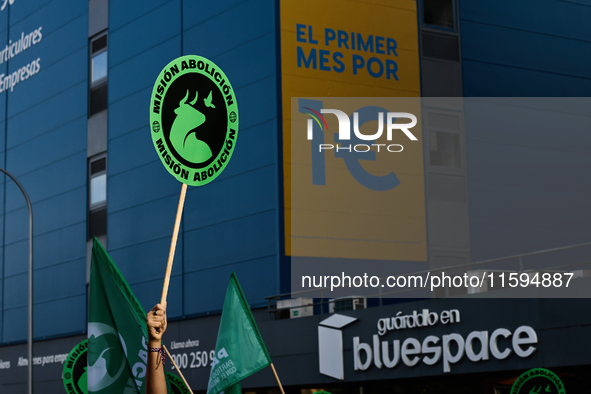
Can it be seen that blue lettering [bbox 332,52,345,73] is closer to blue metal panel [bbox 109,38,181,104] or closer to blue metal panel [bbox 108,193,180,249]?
blue metal panel [bbox 109,38,181,104]

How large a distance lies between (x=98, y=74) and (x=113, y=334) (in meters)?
24.6

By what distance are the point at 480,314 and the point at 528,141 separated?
374 inches

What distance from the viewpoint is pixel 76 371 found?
1398 centimetres

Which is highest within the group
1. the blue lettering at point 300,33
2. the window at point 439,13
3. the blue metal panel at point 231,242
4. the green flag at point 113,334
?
the window at point 439,13

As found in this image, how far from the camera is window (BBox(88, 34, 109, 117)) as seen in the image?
97.3ft

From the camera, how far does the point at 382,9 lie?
80.9 feet

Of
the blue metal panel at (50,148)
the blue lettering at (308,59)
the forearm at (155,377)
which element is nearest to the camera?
the forearm at (155,377)

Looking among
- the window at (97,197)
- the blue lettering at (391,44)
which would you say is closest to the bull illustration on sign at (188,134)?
the blue lettering at (391,44)

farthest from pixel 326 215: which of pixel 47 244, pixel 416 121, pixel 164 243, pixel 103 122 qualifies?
pixel 47 244

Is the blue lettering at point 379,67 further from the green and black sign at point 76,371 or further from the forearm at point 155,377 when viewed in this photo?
the forearm at point 155,377

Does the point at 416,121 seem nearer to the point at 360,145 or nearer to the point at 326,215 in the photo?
the point at 360,145

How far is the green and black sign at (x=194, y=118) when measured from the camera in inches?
210

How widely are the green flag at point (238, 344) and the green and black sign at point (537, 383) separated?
15.2 feet

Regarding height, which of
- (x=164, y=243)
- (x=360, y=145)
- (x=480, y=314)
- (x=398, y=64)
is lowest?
(x=480, y=314)
